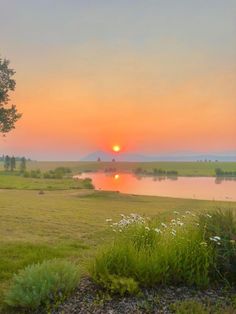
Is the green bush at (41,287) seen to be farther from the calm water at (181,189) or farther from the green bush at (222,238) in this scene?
the calm water at (181,189)

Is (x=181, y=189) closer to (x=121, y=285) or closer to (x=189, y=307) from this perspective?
(x=121, y=285)

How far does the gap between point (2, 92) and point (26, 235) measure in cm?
641

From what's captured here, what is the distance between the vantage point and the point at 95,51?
54.2 ft

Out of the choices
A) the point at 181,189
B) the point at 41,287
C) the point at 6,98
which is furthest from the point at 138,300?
the point at 181,189

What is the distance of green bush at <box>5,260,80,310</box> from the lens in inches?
186

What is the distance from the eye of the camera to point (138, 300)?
4.76m

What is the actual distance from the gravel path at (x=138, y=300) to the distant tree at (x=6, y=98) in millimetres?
10900

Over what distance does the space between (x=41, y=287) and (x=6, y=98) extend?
11209mm

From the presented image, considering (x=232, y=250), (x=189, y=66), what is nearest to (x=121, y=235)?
(x=232, y=250)

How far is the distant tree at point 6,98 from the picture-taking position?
14.2 meters

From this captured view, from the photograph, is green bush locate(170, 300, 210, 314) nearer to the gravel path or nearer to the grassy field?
the gravel path

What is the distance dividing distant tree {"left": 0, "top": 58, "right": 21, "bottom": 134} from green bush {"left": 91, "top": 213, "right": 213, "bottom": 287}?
414 inches

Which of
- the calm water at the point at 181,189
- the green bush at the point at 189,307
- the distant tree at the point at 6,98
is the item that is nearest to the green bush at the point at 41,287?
the green bush at the point at 189,307

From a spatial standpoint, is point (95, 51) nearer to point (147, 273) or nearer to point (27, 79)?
point (27, 79)
